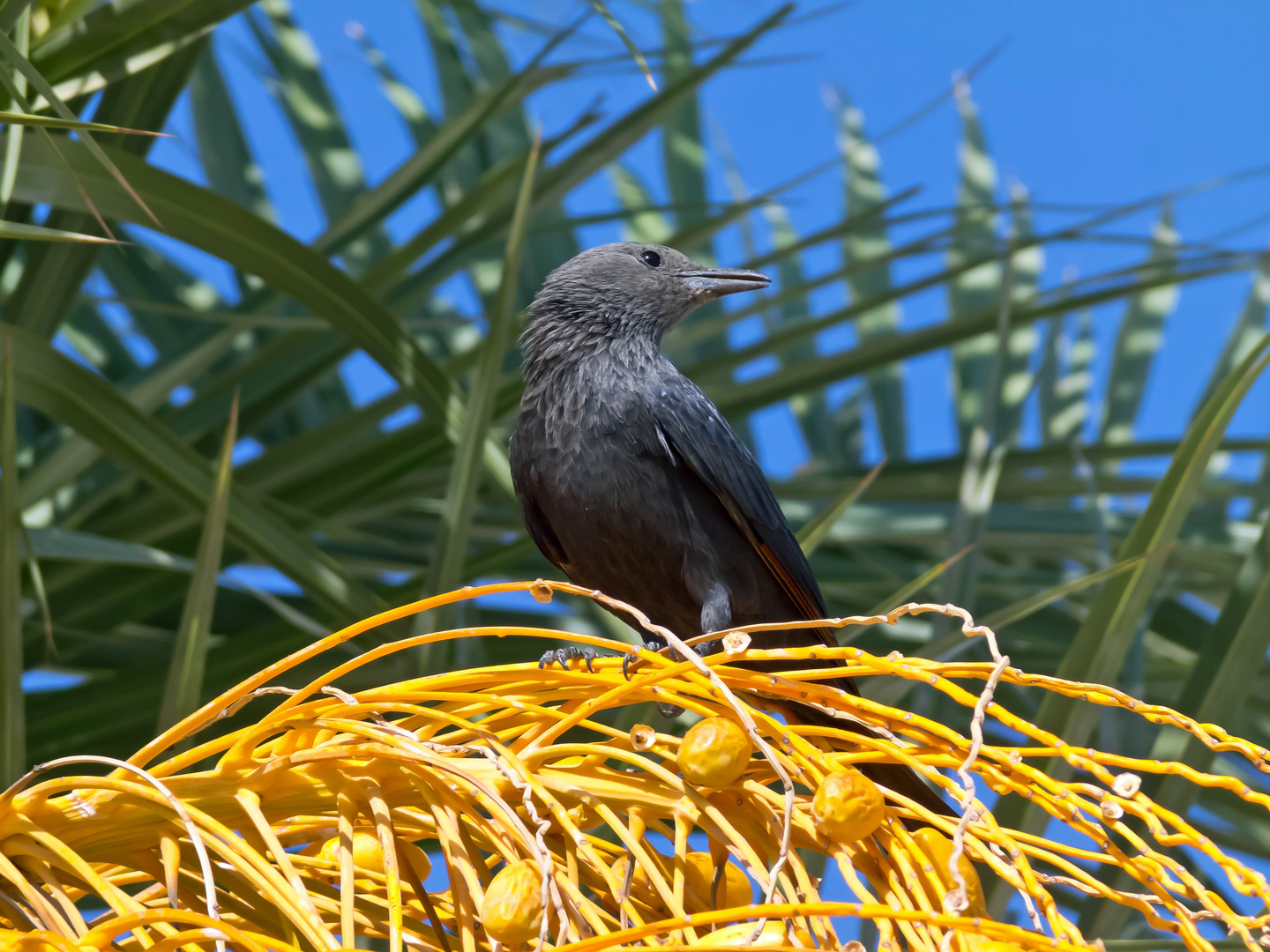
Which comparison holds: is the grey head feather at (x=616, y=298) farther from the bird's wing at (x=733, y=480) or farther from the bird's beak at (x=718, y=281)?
the bird's wing at (x=733, y=480)

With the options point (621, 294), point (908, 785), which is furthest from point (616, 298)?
point (908, 785)

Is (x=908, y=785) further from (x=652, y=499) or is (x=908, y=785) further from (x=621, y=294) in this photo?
(x=621, y=294)

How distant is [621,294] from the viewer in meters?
1.66

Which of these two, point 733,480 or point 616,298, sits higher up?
point 616,298

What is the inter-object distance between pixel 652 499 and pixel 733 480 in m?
0.10

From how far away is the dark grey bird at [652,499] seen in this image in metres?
1.39

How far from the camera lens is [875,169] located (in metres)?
3.29

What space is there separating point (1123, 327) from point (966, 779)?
2.65m

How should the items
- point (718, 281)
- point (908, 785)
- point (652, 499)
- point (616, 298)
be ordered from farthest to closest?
point (718, 281), point (616, 298), point (652, 499), point (908, 785)

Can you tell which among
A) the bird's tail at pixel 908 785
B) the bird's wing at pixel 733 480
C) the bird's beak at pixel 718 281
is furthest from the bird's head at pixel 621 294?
the bird's tail at pixel 908 785

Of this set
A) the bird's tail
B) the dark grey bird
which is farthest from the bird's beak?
the bird's tail

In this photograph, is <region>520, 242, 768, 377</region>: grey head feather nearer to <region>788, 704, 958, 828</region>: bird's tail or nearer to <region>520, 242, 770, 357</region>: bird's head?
<region>520, 242, 770, 357</region>: bird's head

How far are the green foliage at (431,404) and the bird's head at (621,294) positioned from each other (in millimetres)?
97

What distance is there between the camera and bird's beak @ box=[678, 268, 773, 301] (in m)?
1.73
